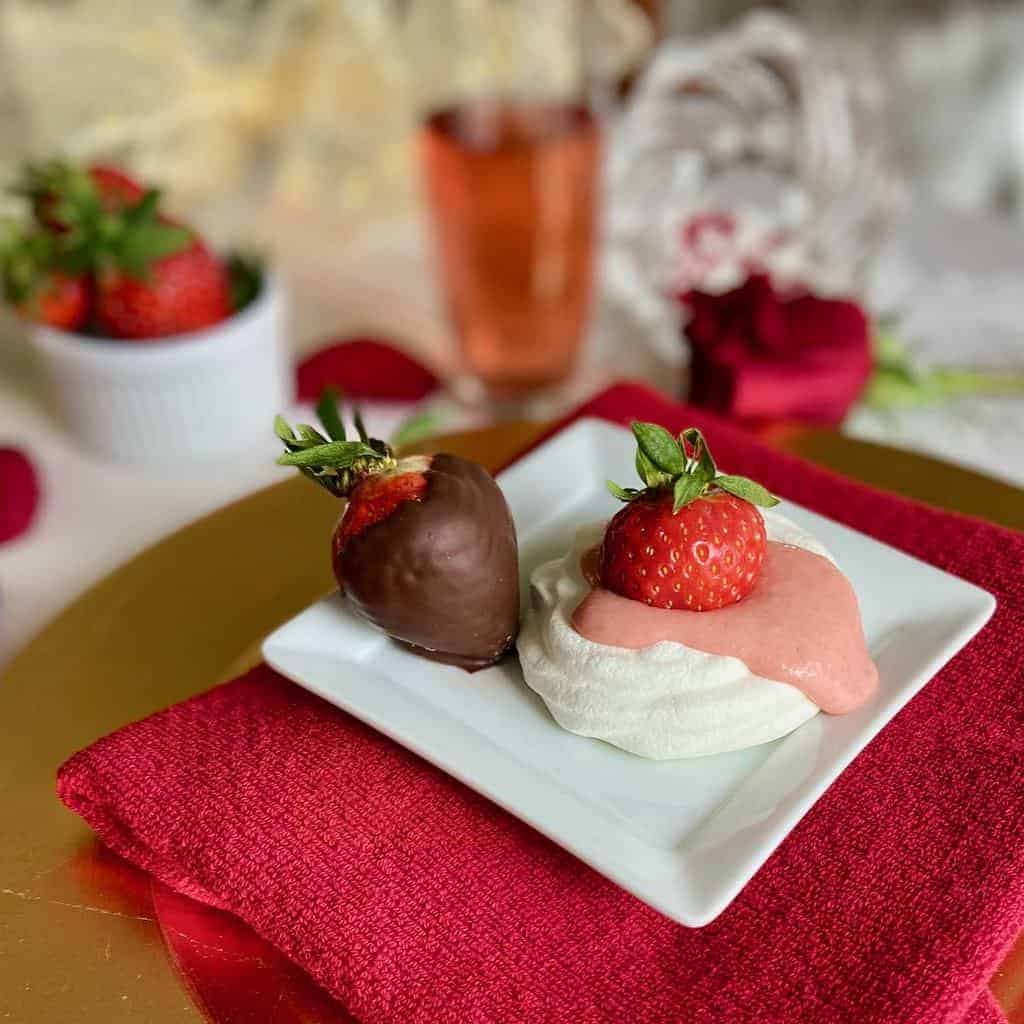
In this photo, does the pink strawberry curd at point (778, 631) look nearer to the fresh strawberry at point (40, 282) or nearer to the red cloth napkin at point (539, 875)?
the red cloth napkin at point (539, 875)

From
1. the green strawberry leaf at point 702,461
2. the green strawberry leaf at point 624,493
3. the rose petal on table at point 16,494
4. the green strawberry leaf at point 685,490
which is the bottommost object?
the rose petal on table at point 16,494

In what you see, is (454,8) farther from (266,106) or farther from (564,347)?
(564,347)

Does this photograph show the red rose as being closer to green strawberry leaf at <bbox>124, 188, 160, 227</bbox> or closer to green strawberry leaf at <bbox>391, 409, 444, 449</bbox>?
green strawberry leaf at <bbox>391, 409, 444, 449</bbox>

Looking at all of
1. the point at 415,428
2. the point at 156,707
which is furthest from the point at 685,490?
the point at 415,428

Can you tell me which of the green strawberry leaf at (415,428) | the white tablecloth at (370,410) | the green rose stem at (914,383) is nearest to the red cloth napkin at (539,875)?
the white tablecloth at (370,410)

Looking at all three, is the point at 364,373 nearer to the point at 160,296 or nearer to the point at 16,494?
the point at 160,296

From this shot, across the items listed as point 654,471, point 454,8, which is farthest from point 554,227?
point 654,471

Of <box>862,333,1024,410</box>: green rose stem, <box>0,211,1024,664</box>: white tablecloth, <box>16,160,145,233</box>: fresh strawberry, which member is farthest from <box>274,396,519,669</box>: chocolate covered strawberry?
<box>862,333,1024,410</box>: green rose stem
